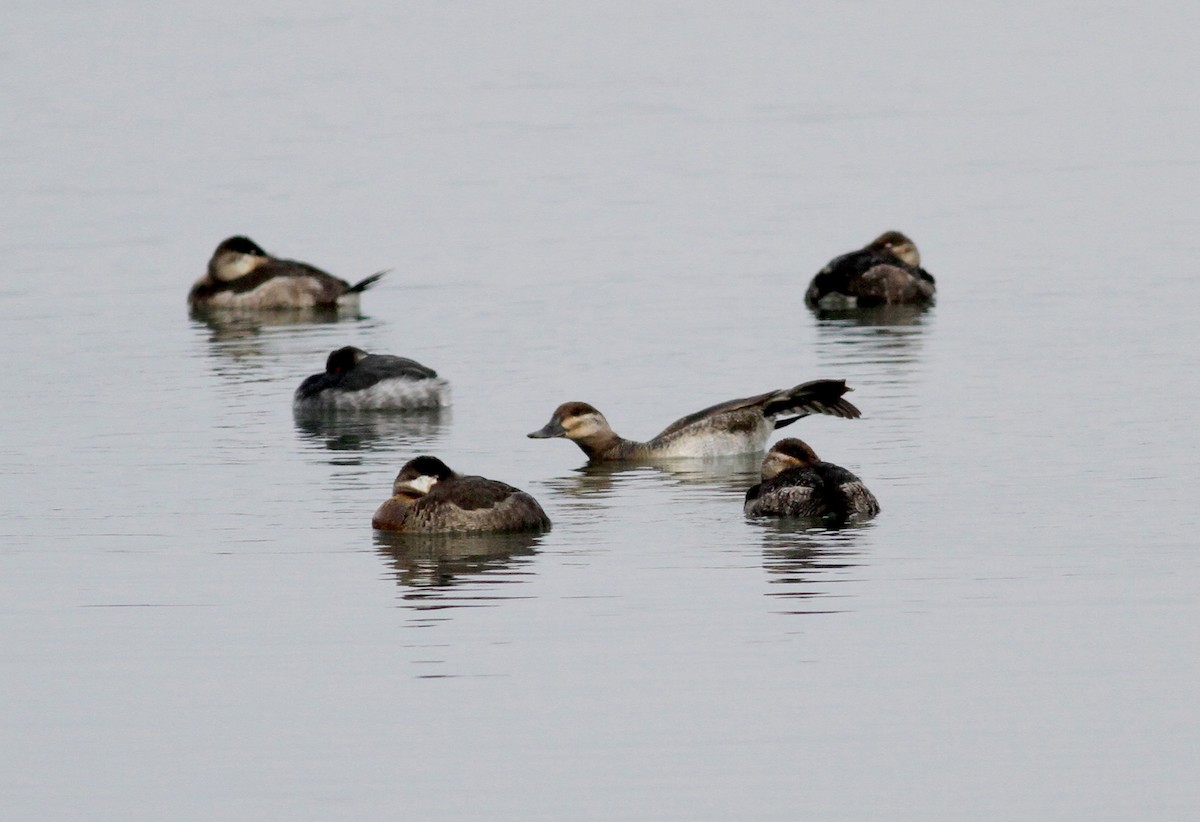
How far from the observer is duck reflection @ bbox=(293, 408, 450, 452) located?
21641 mm

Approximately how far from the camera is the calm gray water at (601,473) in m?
12.0

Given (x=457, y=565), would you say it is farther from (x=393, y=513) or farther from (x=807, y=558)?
(x=807, y=558)

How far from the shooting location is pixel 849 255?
3100 cm

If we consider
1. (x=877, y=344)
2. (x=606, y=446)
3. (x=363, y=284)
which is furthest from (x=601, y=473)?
(x=363, y=284)

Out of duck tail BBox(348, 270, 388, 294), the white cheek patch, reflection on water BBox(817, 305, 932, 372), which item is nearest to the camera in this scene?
the white cheek patch

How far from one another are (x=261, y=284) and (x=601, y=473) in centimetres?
1356

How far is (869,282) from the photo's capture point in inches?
1211

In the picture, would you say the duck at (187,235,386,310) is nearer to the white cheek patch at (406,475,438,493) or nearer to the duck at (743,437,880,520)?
the white cheek patch at (406,475,438,493)

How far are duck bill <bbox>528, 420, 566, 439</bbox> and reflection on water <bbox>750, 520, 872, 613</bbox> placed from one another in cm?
359

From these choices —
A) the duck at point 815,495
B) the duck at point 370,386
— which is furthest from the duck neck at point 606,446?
the duck at point 815,495

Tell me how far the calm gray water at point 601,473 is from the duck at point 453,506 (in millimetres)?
253

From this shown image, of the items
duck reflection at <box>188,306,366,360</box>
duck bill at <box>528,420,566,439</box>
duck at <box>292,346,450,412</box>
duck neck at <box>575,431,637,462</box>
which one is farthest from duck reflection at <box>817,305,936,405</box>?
duck reflection at <box>188,306,366,360</box>

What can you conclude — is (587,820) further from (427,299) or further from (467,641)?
(427,299)

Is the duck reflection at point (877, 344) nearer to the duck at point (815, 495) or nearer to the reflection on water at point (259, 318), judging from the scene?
the duck at point (815, 495)
